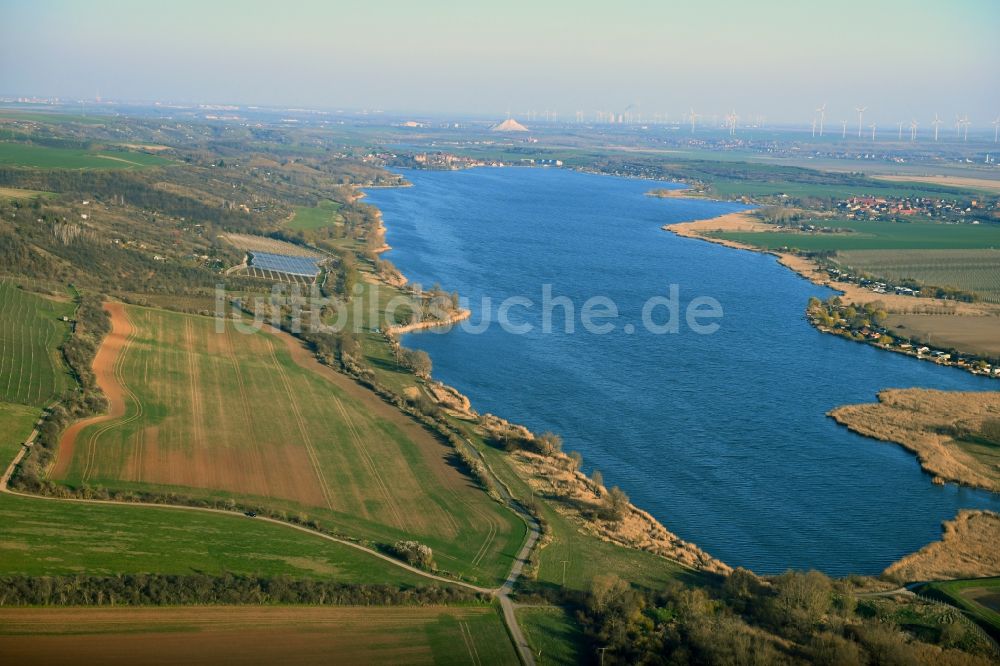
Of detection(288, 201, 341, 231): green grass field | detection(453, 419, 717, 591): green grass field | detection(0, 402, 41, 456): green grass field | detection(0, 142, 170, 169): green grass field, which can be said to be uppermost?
detection(0, 142, 170, 169): green grass field

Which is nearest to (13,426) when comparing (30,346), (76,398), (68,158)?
(76,398)

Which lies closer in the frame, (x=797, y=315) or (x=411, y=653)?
(x=411, y=653)

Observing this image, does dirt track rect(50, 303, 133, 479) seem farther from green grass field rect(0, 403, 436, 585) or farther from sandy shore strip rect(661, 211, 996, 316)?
sandy shore strip rect(661, 211, 996, 316)

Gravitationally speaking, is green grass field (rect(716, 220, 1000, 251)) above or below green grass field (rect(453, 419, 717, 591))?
above

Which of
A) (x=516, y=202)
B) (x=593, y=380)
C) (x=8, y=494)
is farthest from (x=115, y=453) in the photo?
(x=516, y=202)

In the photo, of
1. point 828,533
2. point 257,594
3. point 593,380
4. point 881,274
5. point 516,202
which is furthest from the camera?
point 516,202

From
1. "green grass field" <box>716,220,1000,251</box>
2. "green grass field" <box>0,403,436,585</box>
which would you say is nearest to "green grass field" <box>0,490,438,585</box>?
"green grass field" <box>0,403,436,585</box>

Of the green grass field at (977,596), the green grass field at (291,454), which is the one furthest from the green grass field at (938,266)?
the green grass field at (291,454)

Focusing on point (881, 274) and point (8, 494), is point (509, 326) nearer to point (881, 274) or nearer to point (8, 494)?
point (8, 494)

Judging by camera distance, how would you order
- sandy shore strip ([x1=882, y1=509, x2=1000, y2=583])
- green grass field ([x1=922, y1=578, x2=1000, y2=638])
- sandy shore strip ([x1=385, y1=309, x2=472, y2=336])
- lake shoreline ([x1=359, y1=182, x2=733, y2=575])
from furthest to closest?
1. sandy shore strip ([x1=385, y1=309, x2=472, y2=336])
2. lake shoreline ([x1=359, y1=182, x2=733, y2=575])
3. sandy shore strip ([x1=882, y1=509, x2=1000, y2=583])
4. green grass field ([x1=922, y1=578, x2=1000, y2=638])
